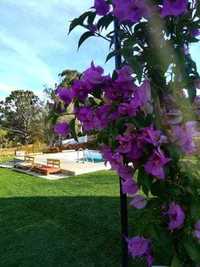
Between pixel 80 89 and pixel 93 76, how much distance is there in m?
0.07

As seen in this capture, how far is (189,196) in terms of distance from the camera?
1481mm

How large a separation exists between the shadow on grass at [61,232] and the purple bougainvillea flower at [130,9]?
3510 millimetres

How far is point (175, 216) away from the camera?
A: 1451 millimetres

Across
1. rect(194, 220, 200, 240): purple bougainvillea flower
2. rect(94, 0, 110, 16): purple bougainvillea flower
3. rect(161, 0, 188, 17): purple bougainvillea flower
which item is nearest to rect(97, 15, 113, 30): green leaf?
rect(94, 0, 110, 16): purple bougainvillea flower

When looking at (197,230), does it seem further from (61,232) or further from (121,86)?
(61,232)

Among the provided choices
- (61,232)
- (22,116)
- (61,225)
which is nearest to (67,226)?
(61,225)

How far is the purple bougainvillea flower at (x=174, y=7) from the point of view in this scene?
4.46 ft

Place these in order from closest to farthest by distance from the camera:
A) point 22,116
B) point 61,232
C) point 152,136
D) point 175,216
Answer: point 152,136 < point 175,216 < point 61,232 < point 22,116

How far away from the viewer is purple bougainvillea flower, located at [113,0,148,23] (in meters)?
1.40

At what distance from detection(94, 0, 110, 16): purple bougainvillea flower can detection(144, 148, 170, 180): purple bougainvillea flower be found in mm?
532

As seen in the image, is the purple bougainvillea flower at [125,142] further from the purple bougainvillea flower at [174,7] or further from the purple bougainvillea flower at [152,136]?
the purple bougainvillea flower at [174,7]

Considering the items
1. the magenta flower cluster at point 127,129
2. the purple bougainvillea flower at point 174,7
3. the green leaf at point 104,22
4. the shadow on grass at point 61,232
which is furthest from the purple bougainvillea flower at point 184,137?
the shadow on grass at point 61,232

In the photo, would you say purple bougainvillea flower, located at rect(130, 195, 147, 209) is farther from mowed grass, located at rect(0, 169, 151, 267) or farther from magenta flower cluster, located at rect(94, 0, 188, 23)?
mowed grass, located at rect(0, 169, 151, 267)

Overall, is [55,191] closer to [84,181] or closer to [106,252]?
[84,181]
